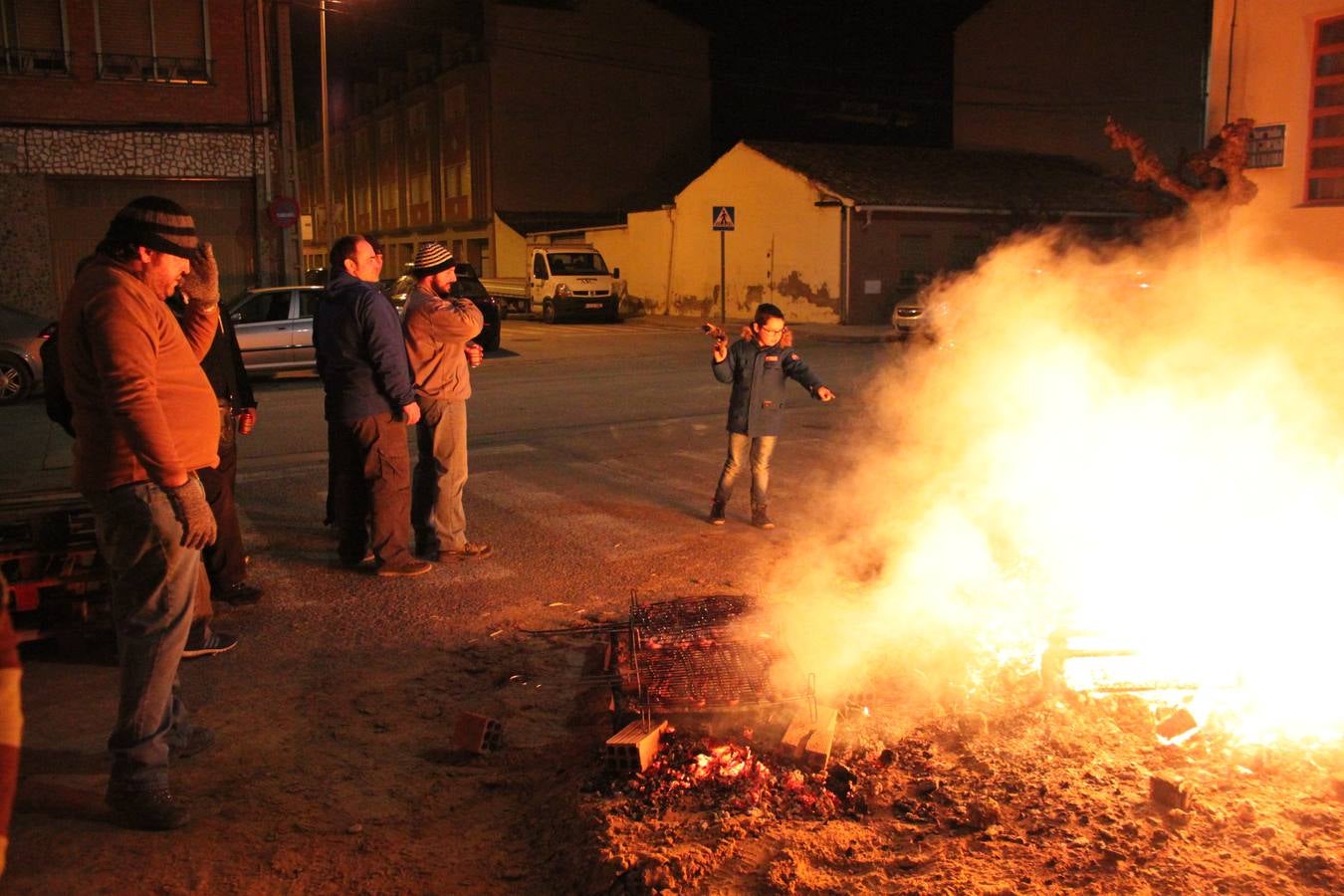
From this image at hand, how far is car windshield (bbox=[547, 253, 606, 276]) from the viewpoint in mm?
32125

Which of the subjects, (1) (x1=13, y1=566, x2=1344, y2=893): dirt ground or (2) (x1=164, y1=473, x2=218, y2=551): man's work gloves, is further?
(2) (x1=164, y1=473, x2=218, y2=551): man's work gloves

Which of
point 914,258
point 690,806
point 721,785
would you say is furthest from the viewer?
point 914,258

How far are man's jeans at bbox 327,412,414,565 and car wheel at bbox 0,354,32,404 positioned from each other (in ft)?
32.1

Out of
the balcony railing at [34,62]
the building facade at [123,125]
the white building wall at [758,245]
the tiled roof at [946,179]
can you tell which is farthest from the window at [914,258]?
the balcony railing at [34,62]

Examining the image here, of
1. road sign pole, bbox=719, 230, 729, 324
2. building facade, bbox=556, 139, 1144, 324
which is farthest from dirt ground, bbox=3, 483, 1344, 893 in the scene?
road sign pole, bbox=719, 230, 729, 324

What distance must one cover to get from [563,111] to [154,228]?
40039 millimetres

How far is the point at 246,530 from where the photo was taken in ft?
25.1

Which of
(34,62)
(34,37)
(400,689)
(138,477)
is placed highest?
(34,37)

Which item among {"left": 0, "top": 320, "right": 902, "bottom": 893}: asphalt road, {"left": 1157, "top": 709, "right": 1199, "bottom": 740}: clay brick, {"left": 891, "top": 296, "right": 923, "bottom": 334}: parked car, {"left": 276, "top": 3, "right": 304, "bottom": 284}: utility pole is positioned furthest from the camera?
{"left": 891, "top": 296, "right": 923, "bottom": 334}: parked car

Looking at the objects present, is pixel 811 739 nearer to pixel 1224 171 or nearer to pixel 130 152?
pixel 1224 171

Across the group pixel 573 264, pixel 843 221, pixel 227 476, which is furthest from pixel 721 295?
pixel 227 476

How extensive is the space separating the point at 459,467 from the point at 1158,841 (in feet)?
14.5

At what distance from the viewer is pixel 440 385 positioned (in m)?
6.52

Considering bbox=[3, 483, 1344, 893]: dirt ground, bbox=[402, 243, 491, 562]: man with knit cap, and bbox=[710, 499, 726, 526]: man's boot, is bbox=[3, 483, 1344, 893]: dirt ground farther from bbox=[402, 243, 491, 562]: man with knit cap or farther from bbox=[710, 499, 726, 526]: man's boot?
bbox=[710, 499, 726, 526]: man's boot
